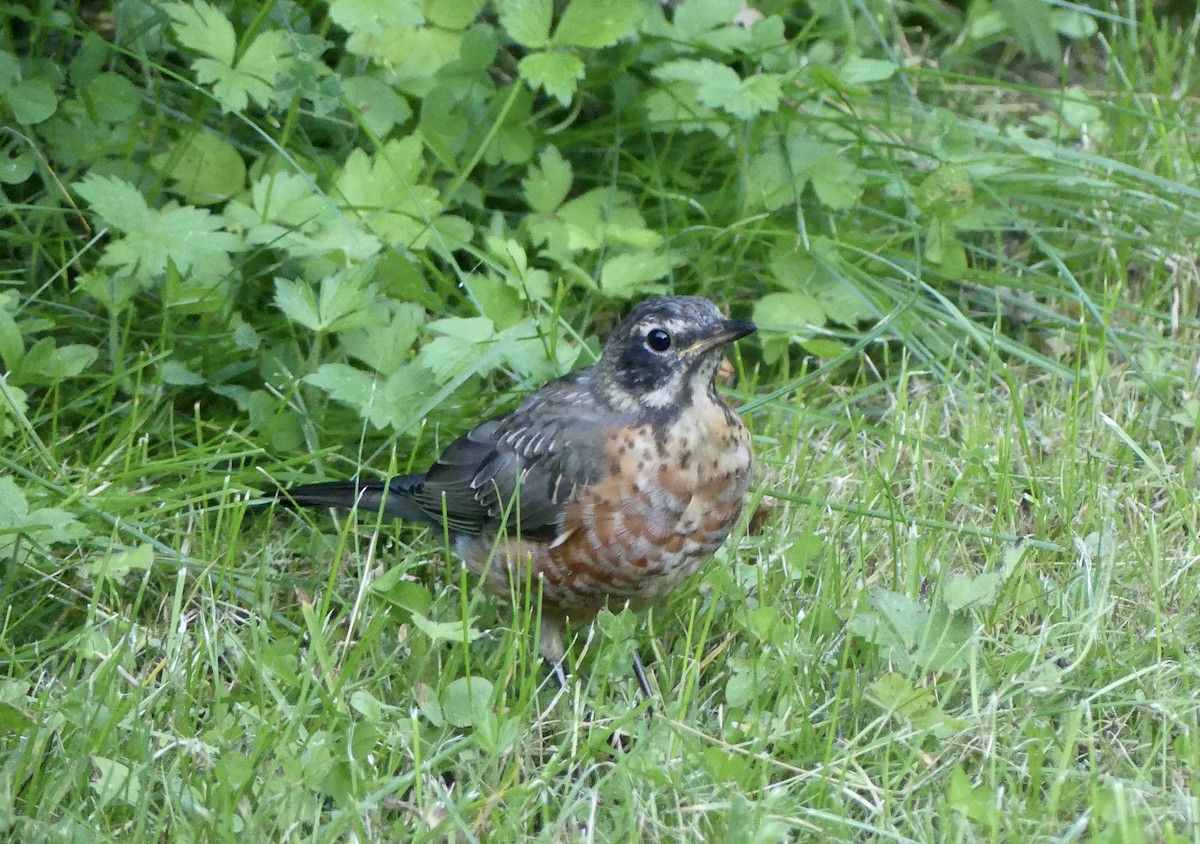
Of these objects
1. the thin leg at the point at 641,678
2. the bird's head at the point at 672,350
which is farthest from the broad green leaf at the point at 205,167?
the thin leg at the point at 641,678

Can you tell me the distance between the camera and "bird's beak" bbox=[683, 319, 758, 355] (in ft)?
10.8

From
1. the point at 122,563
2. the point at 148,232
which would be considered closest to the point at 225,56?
the point at 148,232

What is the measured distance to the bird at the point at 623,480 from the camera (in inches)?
128

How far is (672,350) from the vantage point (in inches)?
133

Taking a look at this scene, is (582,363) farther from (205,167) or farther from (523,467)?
(205,167)

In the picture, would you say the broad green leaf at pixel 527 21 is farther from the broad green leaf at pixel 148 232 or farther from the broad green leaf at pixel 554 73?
the broad green leaf at pixel 148 232

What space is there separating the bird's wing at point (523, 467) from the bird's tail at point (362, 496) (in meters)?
0.02

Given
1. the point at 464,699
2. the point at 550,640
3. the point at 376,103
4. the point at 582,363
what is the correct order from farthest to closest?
1. the point at 376,103
2. the point at 582,363
3. the point at 550,640
4. the point at 464,699

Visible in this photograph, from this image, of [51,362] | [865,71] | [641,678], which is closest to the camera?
[641,678]

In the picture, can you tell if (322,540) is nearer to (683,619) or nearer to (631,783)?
(683,619)

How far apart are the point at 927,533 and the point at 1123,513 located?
541mm

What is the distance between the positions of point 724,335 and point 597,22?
56.4 inches

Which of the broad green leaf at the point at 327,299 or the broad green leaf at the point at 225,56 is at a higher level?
the broad green leaf at the point at 225,56

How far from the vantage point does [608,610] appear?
334 cm
